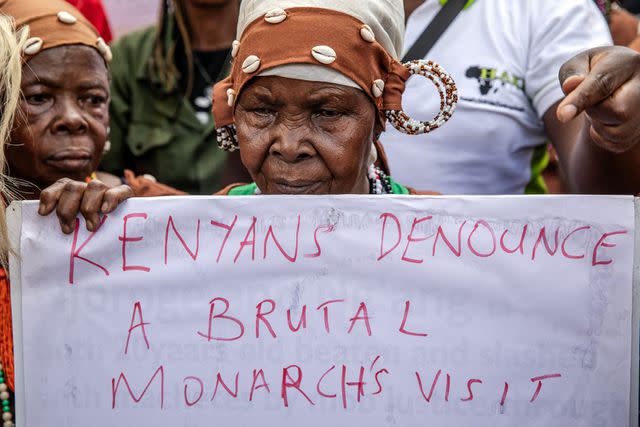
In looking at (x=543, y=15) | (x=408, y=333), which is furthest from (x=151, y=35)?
(x=408, y=333)

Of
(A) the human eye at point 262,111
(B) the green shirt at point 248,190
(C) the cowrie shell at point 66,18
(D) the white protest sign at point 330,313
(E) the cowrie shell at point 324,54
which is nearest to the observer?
(D) the white protest sign at point 330,313

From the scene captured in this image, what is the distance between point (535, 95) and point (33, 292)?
63.3 inches

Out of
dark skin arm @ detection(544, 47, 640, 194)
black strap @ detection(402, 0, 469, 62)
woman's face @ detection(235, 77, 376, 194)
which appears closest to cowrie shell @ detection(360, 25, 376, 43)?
woman's face @ detection(235, 77, 376, 194)

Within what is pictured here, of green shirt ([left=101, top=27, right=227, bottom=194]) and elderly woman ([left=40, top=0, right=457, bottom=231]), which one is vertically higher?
elderly woman ([left=40, top=0, right=457, bottom=231])

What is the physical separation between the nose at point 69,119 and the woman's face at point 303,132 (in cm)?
57

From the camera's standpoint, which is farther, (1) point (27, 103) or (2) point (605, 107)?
(1) point (27, 103)

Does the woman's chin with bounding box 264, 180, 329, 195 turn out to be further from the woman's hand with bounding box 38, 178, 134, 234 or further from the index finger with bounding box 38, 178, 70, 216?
the index finger with bounding box 38, 178, 70, 216

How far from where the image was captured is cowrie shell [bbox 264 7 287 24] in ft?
6.58

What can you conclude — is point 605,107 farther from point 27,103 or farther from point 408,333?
point 27,103

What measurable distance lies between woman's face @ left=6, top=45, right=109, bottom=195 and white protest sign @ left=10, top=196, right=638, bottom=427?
50 centimetres

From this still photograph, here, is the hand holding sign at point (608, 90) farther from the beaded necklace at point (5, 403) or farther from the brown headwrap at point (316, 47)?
the beaded necklace at point (5, 403)

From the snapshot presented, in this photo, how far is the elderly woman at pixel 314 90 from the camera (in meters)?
1.99

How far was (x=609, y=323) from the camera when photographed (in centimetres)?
180

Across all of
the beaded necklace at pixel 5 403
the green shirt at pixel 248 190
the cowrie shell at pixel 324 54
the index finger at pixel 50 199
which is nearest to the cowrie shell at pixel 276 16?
the cowrie shell at pixel 324 54
